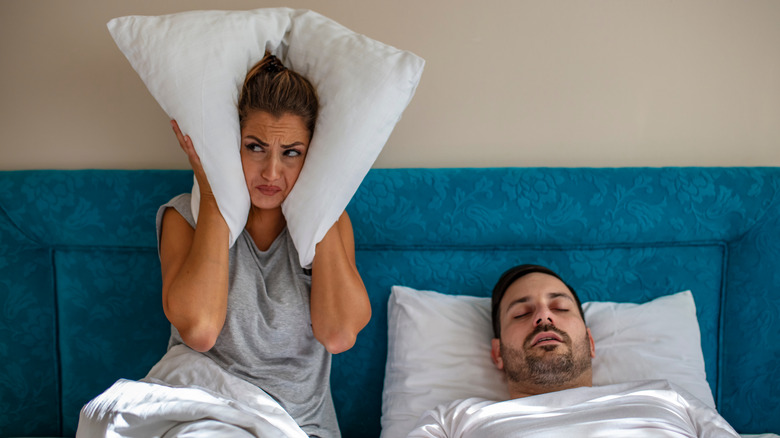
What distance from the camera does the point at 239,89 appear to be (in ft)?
4.44

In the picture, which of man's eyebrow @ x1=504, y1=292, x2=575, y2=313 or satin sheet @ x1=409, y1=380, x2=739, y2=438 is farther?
man's eyebrow @ x1=504, y1=292, x2=575, y2=313

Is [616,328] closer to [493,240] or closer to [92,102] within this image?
[493,240]

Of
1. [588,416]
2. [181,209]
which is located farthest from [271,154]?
[588,416]

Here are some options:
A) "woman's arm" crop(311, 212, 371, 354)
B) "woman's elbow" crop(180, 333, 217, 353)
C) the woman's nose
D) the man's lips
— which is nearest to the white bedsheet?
"woman's elbow" crop(180, 333, 217, 353)

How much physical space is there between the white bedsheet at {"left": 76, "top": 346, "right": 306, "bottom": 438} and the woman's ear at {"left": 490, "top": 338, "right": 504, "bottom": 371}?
0.56m

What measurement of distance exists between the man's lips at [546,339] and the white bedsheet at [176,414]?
605mm

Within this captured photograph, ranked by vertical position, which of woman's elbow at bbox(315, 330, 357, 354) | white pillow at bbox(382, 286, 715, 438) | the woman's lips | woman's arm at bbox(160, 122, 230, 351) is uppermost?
the woman's lips

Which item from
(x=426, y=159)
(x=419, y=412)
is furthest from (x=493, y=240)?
(x=419, y=412)

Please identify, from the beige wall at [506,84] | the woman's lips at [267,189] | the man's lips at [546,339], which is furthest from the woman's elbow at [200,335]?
the man's lips at [546,339]

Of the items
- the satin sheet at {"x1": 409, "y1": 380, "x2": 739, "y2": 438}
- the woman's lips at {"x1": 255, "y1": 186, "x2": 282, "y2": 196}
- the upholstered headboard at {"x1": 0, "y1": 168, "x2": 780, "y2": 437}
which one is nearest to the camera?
the satin sheet at {"x1": 409, "y1": 380, "x2": 739, "y2": 438}

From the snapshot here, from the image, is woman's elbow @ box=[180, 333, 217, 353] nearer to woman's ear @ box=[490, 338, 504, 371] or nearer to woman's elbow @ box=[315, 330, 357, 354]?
woman's elbow @ box=[315, 330, 357, 354]

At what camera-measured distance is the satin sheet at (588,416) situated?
125 cm

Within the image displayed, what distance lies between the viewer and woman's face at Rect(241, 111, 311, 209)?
1316mm

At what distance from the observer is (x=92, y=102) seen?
5.72ft
